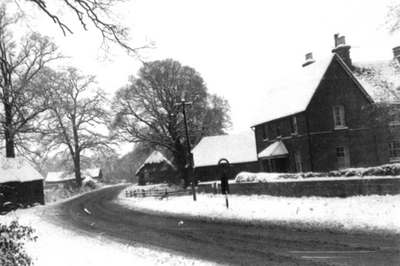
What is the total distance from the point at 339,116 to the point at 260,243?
958 inches

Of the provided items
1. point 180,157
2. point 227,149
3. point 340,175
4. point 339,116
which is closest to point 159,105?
point 180,157

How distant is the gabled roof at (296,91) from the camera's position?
33719 mm

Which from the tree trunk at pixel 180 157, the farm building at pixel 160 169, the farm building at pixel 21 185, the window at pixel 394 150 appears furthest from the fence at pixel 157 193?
the window at pixel 394 150

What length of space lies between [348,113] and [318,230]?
73.6 feet

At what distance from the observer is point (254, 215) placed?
19344 mm

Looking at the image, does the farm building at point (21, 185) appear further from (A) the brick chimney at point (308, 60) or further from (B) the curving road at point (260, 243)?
(A) the brick chimney at point (308, 60)

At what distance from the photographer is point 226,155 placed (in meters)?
48.2

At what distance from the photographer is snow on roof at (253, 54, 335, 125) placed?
33.8 meters

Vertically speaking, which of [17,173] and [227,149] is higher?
[227,149]

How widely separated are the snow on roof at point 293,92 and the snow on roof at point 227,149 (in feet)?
22.8

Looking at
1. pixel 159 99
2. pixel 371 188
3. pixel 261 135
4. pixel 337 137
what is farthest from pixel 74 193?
pixel 371 188

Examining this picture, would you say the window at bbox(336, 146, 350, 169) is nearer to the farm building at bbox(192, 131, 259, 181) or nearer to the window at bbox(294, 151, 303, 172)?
the window at bbox(294, 151, 303, 172)

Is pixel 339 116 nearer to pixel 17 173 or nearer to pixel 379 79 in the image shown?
pixel 379 79

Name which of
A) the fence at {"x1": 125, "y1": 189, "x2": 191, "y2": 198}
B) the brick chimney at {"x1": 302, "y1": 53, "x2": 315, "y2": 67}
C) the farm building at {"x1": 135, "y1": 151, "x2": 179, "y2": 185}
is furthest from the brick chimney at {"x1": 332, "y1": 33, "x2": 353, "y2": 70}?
the farm building at {"x1": 135, "y1": 151, "x2": 179, "y2": 185}
